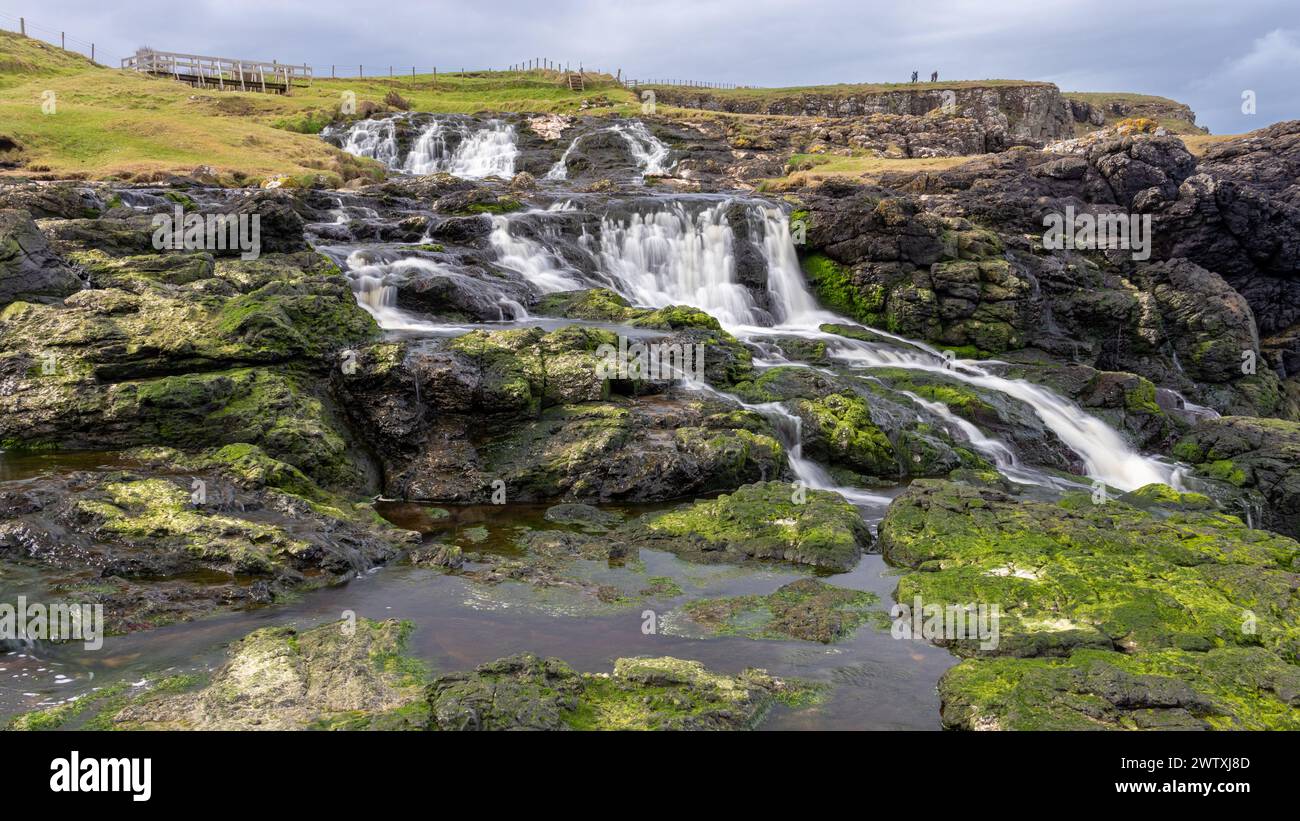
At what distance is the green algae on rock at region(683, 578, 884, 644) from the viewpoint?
10.1 metres

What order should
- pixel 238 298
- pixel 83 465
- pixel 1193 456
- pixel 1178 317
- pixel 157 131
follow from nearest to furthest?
pixel 83 465 → pixel 238 298 → pixel 1193 456 → pixel 1178 317 → pixel 157 131

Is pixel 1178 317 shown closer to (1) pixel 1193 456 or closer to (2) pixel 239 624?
(1) pixel 1193 456

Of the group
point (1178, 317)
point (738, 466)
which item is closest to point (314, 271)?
point (738, 466)

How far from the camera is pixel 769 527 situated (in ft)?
45.3

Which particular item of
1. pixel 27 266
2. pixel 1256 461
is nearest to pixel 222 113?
pixel 27 266

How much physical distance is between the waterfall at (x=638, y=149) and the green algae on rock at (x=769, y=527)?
42356mm

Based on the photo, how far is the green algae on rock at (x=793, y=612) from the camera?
1012 cm

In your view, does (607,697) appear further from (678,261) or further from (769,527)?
(678,261)

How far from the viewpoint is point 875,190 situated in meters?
40.1

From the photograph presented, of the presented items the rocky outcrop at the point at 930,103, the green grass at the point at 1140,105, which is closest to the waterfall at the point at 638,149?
the rocky outcrop at the point at 930,103

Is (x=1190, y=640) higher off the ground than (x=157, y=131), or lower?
lower

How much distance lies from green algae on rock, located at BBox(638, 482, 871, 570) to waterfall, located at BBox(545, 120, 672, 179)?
1668 inches

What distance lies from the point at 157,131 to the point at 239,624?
43.9 m

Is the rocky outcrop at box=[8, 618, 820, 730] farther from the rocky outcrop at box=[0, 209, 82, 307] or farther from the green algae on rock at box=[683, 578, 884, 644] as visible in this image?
→ the rocky outcrop at box=[0, 209, 82, 307]
